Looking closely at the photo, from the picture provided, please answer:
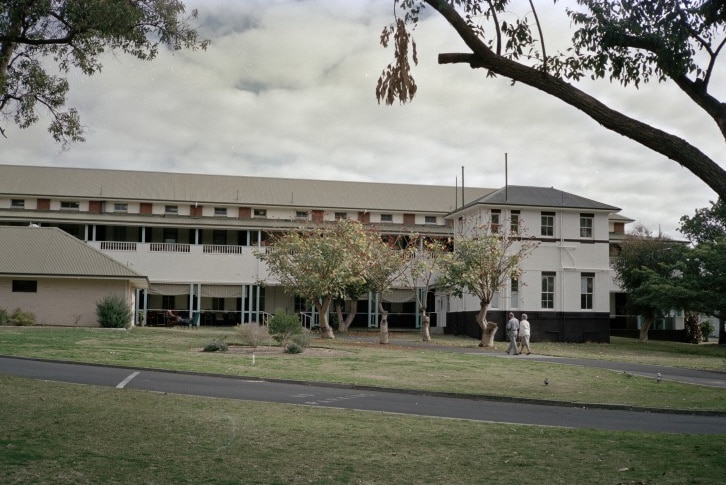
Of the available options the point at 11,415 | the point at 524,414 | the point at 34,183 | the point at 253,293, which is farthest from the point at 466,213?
the point at 11,415

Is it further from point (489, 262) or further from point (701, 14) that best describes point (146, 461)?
point (489, 262)

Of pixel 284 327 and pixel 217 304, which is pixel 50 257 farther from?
pixel 284 327

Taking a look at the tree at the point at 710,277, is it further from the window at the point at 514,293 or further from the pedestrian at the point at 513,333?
the pedestrian at the point at 513,333

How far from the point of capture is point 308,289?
36.2m

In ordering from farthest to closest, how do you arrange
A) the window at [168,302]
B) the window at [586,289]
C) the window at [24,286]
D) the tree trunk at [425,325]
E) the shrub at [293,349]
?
the window at [168,302], the window at [586,289], the window at [24,286], the tree trunk at [425,325], the shrub at [293,349]

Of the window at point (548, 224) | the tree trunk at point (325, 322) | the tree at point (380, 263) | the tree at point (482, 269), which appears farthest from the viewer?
the window at point (548, 224)

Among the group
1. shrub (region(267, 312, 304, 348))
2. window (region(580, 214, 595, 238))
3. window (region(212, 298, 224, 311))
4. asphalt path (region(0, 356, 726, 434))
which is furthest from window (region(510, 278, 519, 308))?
asphalt path (region(0, 356, 726, 434))

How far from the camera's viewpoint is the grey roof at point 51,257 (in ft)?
125

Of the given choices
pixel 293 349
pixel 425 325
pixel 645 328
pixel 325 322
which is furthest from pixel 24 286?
pixel 645 328

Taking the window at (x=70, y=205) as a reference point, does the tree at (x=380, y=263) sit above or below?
below

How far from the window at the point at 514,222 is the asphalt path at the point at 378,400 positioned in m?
26.3

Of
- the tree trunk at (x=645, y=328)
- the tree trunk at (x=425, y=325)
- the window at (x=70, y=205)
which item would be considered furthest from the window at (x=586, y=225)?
the window at (x=70, y=205)

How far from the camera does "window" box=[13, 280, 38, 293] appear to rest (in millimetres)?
38594

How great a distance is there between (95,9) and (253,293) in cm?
3803
